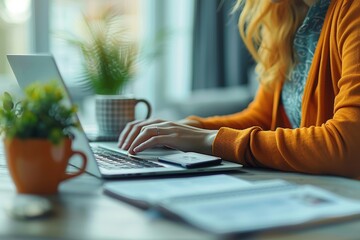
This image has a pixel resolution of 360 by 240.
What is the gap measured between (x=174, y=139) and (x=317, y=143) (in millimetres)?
302

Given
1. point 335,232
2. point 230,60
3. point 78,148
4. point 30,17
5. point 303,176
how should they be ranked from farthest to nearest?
point 230,60, point 30,17, point 303,176, point 78,148, point 335,232

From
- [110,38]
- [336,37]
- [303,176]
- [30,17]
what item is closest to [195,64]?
[30,17]

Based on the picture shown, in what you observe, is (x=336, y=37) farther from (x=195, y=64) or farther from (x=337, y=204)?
(x=195, y=64)

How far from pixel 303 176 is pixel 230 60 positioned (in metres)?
2.65

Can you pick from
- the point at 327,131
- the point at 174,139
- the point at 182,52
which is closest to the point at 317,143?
the point at 327,131

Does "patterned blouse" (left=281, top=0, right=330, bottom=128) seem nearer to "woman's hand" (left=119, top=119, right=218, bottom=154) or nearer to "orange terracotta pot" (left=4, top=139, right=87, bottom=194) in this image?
"woman's hand" (left=119, top=119, right=218, bottom=154)

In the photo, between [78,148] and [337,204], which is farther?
[78,148]

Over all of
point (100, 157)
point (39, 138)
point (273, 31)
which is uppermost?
point (273, 31)

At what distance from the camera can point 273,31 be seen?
5.96ft

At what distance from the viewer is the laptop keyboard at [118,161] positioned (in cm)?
121

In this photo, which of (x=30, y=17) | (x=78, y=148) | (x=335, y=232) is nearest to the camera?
(x=335, y=232)

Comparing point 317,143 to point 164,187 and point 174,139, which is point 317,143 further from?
point 164,187

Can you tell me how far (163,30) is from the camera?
3.57 metres

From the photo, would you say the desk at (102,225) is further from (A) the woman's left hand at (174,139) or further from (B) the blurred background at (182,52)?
(B) the blurred background at (182,52)
